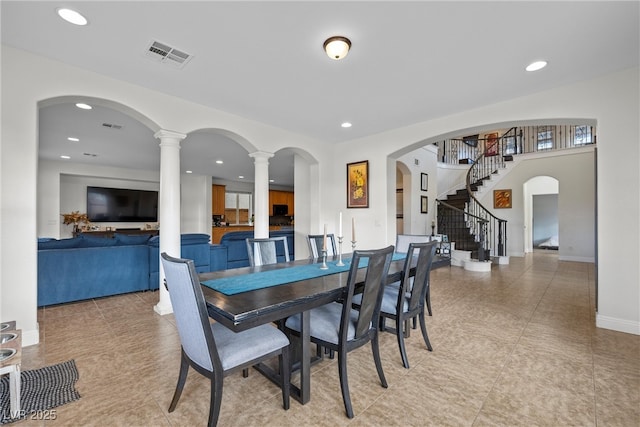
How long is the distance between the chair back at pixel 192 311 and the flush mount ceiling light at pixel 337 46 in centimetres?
198

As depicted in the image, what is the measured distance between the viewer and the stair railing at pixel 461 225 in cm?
669

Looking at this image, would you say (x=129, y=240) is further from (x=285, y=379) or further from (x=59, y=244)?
(x=285, y=379)

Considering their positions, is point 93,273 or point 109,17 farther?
point 93,273

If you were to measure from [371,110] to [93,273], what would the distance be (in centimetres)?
438

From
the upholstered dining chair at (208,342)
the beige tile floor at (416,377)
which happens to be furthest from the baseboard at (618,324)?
the upholstered dining chair at (208,342)

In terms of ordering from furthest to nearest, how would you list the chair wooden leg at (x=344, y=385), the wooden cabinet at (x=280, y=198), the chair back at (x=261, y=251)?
the wooden cabinet at (x=280, y=198), the chair back at (x=261, y=251), the chair wooden leg at (x=344, y=385)

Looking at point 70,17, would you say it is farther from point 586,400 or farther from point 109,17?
Answer: point 586,400

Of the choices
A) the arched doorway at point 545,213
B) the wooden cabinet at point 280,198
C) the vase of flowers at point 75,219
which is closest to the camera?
the vase of flowers at point 75,219

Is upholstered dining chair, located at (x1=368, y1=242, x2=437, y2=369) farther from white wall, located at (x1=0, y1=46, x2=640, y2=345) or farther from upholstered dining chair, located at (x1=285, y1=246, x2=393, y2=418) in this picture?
white wall, located at (x1=0, y1=46, x2=640, y2=345)

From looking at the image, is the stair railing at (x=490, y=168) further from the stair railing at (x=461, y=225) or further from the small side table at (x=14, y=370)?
the small side table at (x=14, y=370)

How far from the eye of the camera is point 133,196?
8328 mm

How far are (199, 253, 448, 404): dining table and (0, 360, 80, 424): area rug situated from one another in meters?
1.08

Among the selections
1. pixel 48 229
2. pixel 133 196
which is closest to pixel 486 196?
pixel 133 196

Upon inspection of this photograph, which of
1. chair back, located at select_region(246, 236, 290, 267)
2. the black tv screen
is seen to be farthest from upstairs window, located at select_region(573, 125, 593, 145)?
the black tv screen
